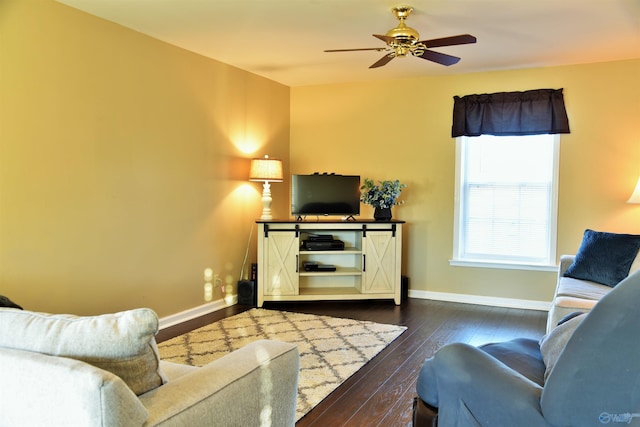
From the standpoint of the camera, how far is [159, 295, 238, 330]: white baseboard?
424cm

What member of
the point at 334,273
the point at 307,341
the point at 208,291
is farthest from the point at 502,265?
the point at 208,291

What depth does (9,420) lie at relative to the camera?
128 centimetres

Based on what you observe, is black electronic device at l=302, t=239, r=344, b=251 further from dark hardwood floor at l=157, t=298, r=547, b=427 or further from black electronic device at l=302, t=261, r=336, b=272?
dark hardwood floor at l=157, t=298, r=547, b=427

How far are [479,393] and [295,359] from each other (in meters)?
0.66

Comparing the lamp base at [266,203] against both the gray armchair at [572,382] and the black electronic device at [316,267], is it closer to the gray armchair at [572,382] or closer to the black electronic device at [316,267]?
the black electronic device at [316,267]

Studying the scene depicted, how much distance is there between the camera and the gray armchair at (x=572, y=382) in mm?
1292

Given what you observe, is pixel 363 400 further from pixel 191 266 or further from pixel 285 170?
pixel 285 170

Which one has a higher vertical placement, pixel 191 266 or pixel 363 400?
pixel 191 266

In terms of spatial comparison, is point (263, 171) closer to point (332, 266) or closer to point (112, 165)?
point (332, 266)

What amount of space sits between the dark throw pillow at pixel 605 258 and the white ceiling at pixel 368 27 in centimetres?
165

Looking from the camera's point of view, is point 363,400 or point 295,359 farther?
point 363,400

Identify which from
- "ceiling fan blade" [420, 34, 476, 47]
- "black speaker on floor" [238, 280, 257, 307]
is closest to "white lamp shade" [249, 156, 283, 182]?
"black speaker on floor" [238, 280, 257, 307]

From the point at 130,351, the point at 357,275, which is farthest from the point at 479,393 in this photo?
the point at 357,275

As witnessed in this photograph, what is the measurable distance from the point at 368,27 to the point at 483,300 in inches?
126
